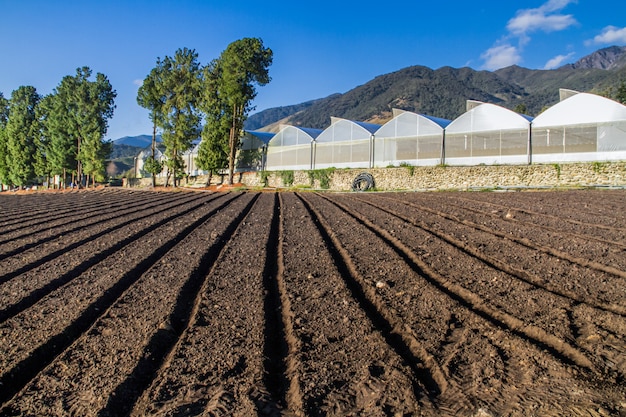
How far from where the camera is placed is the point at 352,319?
4.11 meters

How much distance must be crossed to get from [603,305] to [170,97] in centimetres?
3876

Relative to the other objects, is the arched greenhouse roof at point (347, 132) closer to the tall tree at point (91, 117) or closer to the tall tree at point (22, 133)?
the tall tree at point (91, 117)

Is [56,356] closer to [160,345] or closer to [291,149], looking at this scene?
[160,345]

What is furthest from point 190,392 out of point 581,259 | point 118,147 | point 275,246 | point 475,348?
point 118,147

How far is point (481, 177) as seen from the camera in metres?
22.8

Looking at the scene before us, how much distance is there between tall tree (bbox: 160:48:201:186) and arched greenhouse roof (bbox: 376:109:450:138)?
1737 centimetres

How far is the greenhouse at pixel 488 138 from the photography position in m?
23.1

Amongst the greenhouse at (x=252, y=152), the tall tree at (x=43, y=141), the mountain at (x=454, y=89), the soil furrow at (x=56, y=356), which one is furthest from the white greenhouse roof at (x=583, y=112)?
the mountain at (x=454, y=89)

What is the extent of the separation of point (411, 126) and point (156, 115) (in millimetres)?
23783

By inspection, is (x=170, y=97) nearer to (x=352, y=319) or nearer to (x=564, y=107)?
(x=564, y=107)

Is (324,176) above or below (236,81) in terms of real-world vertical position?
below

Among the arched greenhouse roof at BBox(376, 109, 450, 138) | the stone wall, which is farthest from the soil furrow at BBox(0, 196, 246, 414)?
the arched greenhouse roof at BBox(376, 109, 450, 138)

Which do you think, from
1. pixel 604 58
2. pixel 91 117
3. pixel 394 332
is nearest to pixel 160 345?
pixel 394 332

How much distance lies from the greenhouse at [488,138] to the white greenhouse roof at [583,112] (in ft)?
3.54
